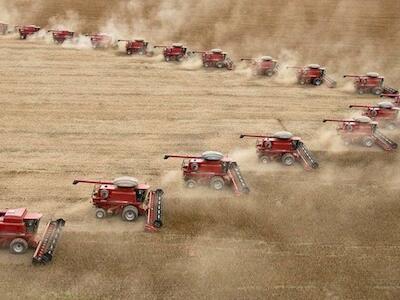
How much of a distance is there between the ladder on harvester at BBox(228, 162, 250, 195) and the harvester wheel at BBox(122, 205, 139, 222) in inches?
183

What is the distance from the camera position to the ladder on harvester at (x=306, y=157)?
24183 millimetres

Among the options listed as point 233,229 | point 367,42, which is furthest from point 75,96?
point 367,42

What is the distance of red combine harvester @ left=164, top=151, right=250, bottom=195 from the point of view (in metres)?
21.4

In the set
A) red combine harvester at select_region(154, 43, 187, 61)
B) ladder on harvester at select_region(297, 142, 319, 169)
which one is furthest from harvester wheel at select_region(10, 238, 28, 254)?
red combine harvester at select_region(154, 43, 187, 61)

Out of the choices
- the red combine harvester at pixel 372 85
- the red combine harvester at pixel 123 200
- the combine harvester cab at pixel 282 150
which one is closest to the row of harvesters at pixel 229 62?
the red combine harvester at pixel 372 85

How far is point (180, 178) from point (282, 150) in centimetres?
540

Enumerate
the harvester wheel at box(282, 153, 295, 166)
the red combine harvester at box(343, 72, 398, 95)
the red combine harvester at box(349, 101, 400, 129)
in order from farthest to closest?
the red combine harvester at box(343, 72, 398, 95)
the red combine harvester at box(349, 101, 400, 129)
the harvester wheel at box(282, 153, 295, 166)

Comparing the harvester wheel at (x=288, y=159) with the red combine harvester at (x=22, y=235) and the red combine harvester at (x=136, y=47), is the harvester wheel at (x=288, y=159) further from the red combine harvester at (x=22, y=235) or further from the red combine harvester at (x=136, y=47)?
the red combine harvester at (x=136, y=47)

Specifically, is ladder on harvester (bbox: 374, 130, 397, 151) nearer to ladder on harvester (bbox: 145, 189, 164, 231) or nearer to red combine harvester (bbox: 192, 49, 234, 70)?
ladder on harvester (bbox: 145, 189, 164, 231)

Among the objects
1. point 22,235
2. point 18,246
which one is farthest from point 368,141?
point 18,246

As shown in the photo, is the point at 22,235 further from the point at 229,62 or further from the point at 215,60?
the point at 229,62

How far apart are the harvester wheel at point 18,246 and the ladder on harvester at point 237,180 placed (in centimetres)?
887

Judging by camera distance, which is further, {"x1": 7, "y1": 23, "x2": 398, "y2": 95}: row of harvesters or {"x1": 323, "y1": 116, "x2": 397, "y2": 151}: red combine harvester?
{"x1": 7, "y1": 23, "x2": 398, "y2": 95}: row of harvesters

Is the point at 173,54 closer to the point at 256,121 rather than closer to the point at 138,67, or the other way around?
the point at 138,67
